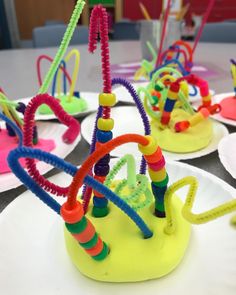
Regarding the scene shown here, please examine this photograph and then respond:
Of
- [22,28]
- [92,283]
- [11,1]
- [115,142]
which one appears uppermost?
[115,142]

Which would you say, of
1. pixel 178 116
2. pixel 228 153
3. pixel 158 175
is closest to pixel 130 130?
pixel 178 116

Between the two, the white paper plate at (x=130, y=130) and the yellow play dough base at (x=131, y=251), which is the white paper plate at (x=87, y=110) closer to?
the white paper plate at (x=130, y=130)

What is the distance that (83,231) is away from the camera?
0.84 ft

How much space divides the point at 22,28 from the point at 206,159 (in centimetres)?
285

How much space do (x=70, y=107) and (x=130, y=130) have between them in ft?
0.45

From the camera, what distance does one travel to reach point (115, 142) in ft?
0.77

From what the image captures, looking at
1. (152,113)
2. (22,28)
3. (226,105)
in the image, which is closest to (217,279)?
(152,113)

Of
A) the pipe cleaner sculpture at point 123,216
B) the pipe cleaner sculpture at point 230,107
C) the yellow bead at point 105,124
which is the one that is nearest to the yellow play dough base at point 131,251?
the pipe cleaner sculpture at point 123,216

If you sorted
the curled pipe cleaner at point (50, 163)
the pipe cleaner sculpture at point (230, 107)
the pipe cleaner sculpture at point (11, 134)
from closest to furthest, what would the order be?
the curled pipe cleaner at point (50, 163) → the pipe cleaner sculpture at point (11, 134) → the pipe cleaner sculpture at point (230, 107)

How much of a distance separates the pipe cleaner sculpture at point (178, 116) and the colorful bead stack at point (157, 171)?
0.60 ft

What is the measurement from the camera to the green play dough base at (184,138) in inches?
19.3

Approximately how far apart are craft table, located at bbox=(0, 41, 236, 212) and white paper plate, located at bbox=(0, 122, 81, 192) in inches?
0.7

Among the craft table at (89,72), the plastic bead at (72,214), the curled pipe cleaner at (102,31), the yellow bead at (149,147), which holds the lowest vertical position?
the craft table at (89,72)

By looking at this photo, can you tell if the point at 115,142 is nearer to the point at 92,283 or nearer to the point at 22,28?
the point at 92,283
